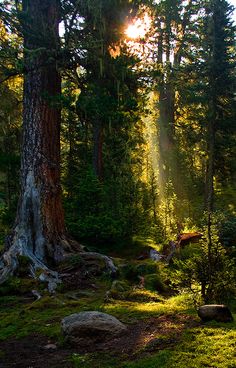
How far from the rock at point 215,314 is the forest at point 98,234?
3 centimetres

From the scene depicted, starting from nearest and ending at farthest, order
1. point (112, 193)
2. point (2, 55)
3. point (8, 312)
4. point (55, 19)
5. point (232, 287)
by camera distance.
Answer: point (232, 287) → point (8, 312) → point (2, 55) → point (55, 19) → point (112, 193)

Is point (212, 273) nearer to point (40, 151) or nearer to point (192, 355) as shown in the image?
point (192, 355)

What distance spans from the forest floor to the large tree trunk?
103 inches

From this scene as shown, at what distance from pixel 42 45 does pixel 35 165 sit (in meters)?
3.65

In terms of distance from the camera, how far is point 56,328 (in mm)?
6516

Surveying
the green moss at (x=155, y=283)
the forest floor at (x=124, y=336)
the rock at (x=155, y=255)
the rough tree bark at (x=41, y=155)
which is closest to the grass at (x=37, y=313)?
the forest floor at (x=124, y=336)

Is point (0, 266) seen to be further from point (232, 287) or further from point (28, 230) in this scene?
point (232, 287)

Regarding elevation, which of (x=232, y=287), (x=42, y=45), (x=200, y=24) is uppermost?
(x=200, y=24)

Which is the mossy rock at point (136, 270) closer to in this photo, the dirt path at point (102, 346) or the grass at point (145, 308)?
the grass at point (145, 308)

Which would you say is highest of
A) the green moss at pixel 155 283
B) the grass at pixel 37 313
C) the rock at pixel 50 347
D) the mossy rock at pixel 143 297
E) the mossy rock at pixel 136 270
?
the mossy rock at pixel 136 270

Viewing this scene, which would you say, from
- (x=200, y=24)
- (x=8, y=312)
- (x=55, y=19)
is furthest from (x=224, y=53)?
(x=8, y=312)

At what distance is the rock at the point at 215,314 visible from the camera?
5.60m

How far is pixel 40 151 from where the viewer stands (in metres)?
11.7

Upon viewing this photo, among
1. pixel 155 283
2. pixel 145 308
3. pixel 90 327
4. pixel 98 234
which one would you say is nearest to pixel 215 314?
pixel 90 327
